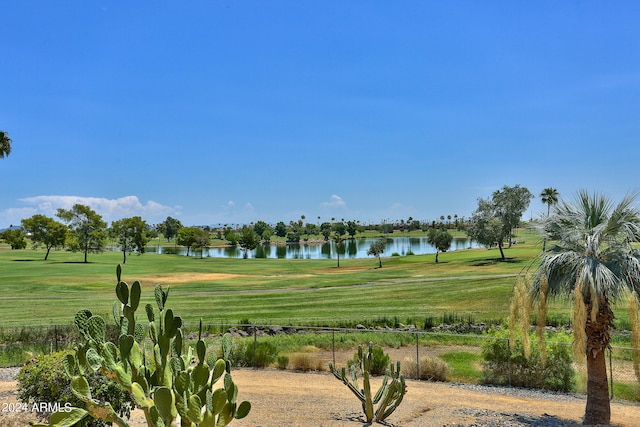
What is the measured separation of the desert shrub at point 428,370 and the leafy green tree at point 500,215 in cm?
5769

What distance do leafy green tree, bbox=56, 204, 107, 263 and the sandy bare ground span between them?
244ft

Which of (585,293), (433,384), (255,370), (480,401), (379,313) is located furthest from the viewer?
(379,313)

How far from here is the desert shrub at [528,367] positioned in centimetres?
1609

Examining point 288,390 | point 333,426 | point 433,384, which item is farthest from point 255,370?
point 333,426

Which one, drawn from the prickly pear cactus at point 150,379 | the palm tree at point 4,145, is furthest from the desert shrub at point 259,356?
the palm tree at point 4,145

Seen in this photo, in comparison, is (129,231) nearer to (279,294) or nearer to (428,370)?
(279,294)

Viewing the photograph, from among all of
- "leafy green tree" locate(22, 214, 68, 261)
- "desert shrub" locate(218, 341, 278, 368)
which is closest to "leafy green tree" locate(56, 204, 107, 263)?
"leafy green tree" locate(22, 214, 68, 261)

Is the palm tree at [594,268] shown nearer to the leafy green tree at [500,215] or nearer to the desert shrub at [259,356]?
the desert shrub at [259,356]

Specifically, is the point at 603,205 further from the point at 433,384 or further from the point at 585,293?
the point at 433,384

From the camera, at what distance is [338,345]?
22.0 m

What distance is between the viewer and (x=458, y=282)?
48.4 meters

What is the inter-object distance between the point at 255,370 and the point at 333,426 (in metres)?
7.72

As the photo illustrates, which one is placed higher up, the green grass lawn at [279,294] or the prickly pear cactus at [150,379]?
the prickly pear cactus at [150,379]

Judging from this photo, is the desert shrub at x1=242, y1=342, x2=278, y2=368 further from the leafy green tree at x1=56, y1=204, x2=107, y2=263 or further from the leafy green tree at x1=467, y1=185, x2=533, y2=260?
the leafy green tree at x1=56, y1=204, x2=107, y2=263
